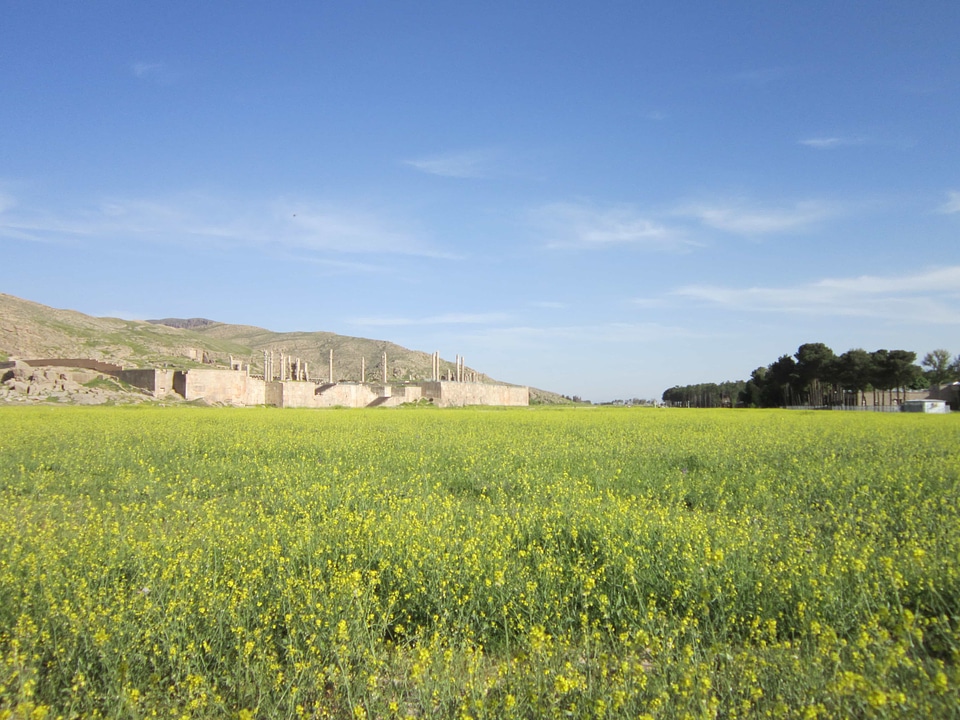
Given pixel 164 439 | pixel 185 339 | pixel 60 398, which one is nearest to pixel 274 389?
pixel 60 398

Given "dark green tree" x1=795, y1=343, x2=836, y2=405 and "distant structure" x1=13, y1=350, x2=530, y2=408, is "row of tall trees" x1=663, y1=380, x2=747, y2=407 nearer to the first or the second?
"dark green tree" x1=795, y1=343, x2=836, y2=405

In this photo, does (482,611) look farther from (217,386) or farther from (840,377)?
(840,377)

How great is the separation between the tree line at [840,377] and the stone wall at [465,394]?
35.0 metres

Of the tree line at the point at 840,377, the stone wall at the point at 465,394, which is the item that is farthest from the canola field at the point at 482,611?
the tree line at the point at 840,377

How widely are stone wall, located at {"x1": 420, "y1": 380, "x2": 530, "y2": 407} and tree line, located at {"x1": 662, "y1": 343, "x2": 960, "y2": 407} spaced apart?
115ft

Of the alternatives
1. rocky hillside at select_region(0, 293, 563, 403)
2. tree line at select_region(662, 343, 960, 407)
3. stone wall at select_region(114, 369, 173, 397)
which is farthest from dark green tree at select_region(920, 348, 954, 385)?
stone wall at select_region(114, 369, 173, 397)

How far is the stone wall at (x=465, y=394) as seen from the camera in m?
50.2

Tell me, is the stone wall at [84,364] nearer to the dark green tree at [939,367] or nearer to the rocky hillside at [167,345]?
the rocky hillside at [167,345]

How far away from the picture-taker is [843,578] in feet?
14.0

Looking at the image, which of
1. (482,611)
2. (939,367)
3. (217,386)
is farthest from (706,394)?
(482,611)

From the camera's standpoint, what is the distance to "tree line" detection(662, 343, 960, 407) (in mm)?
63438

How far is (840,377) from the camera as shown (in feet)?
222

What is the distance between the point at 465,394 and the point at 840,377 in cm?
4134

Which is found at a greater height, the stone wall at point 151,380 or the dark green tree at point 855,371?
the dark green tree at point 855,371
